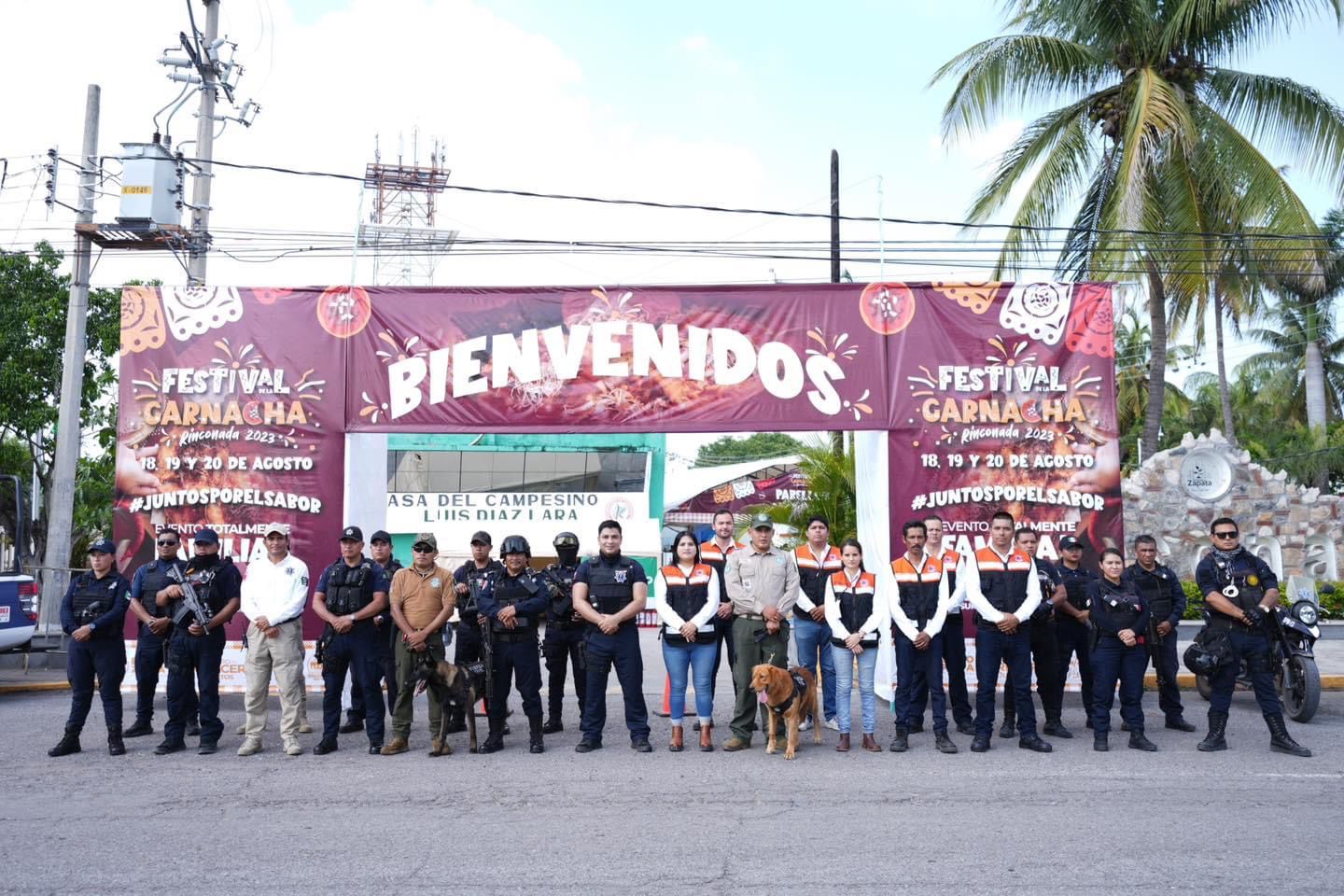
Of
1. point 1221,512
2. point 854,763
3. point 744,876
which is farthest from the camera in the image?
point 1221,512

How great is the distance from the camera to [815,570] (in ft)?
29.7

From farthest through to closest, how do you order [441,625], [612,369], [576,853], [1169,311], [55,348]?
[55,348] → [1169,311] → [612,369] → [441,625] → [576,853]

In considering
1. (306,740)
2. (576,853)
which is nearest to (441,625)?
(306,740)

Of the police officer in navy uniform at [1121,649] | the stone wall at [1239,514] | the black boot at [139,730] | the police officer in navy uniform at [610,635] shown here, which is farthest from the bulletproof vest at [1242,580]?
the stone wall at [1239,514]

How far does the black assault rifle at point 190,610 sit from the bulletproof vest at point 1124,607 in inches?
293

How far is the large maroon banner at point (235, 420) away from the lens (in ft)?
36.2

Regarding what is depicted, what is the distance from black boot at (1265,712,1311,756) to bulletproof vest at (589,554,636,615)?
509 cm

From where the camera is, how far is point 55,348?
63.2ft

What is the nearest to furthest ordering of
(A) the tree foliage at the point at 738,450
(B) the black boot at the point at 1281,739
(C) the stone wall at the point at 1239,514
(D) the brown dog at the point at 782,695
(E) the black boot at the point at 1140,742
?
(D) the brown dog at the point at 782,695, (B) the black boot at the point at 1281,739, (E) the black boot at the point at 1140,742, (C) the stone wall at the point at 1239,514, (A) the tree foliage at the point at 738,450

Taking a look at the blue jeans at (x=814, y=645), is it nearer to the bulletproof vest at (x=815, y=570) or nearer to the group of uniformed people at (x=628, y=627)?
the group of uniformed people at (x=628, y=627)

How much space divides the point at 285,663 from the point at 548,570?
2279 mm

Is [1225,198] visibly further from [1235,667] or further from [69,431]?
[69,431]

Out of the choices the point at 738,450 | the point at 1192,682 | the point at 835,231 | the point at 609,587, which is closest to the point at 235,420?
the point at 609,587

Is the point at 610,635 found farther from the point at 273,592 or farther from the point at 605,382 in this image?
the point at 605,382
